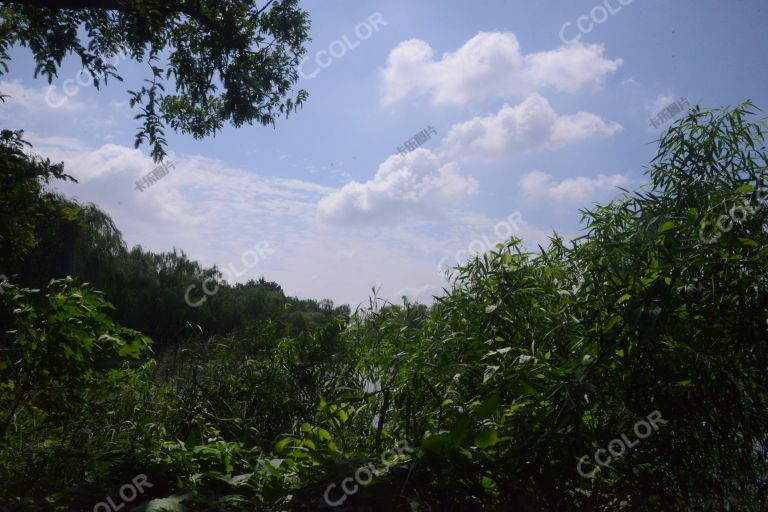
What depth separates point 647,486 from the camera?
61.7 inches

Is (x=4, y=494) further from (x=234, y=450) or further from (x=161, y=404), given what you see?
(x=161, y=404)

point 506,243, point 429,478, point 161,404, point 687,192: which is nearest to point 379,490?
point 429,478
